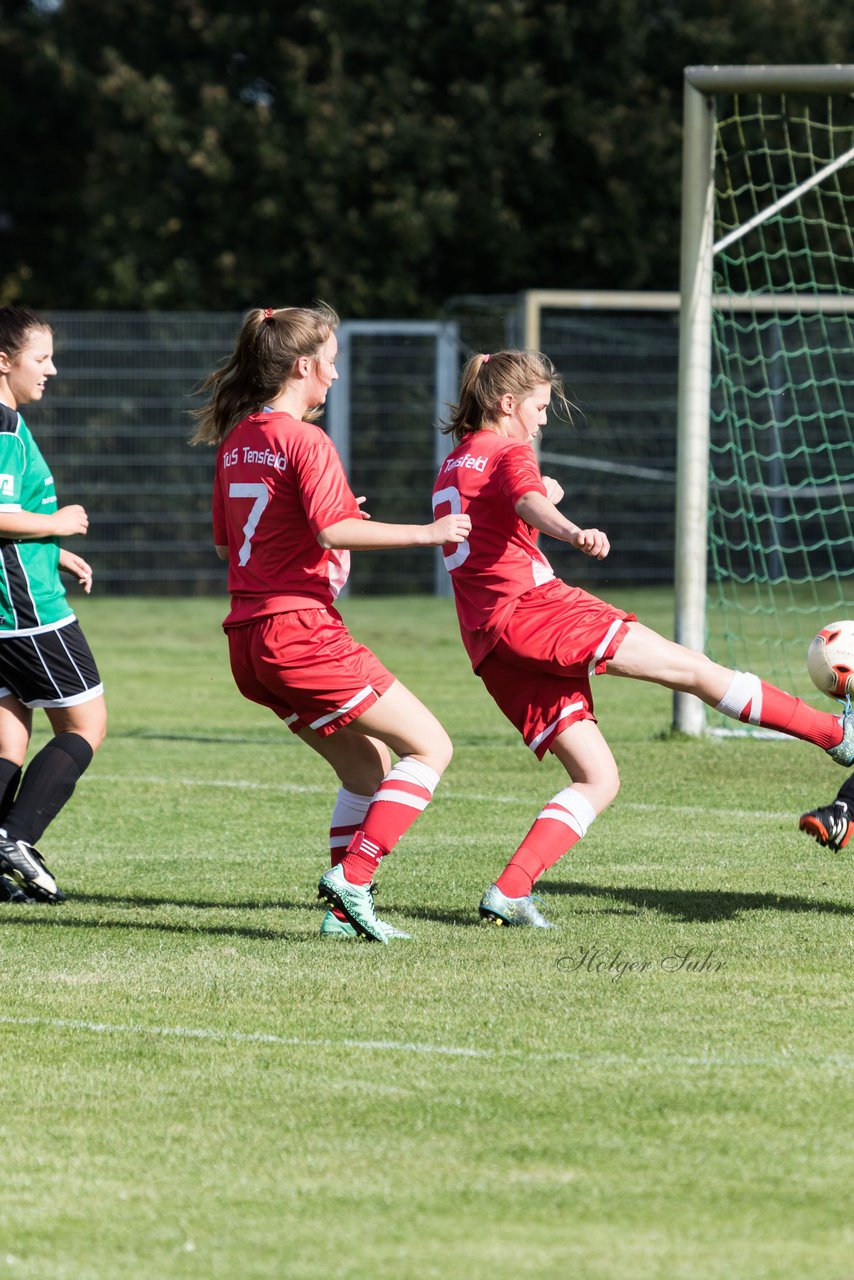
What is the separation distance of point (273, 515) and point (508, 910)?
53.5 inches

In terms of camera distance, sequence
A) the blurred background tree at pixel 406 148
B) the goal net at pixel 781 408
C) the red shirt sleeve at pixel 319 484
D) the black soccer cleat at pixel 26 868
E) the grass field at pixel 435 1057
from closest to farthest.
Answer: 1. the grass field at pixel 435 1057
2. the red shirt sleeve at pixel 319 484
3. the black soccer cleat at pixel 26 868
4. the goal net at pixel 781 408
5. the blurred background tree at pixel 406 148

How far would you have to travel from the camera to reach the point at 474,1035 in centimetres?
462

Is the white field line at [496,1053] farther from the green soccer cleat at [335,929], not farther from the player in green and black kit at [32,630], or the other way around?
the player in green and black kit at [32,630]

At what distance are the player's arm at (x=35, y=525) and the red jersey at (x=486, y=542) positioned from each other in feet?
4.14

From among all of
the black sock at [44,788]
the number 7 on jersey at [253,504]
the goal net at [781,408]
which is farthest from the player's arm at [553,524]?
the goal net at [781,408]

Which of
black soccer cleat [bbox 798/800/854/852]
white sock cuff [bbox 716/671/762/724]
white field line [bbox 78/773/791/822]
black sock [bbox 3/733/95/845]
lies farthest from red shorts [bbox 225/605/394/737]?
white field line [bbox 78/773/791/822]

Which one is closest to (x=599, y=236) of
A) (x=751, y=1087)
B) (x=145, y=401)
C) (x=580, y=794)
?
(x=145, y=401)

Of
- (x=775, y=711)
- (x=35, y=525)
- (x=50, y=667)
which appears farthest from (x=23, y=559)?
(x=775, y=711)

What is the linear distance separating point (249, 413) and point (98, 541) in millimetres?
15478

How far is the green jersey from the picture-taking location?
6.43m

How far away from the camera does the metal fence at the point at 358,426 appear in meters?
20.8

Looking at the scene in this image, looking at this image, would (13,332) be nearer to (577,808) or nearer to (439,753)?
(439,753)

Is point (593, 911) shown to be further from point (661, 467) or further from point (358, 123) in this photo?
point (358, 123)

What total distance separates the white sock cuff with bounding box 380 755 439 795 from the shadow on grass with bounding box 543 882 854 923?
782mm
